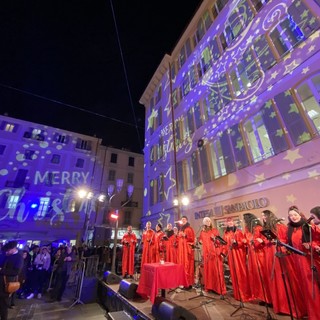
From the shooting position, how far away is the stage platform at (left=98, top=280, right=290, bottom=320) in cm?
430

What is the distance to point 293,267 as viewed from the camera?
4.36m

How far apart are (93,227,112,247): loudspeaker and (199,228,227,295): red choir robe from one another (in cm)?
505

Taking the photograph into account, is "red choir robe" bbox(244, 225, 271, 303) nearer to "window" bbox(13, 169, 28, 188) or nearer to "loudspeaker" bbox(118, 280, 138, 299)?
"loudspeaker" bbox(118, 280, 138, 299)

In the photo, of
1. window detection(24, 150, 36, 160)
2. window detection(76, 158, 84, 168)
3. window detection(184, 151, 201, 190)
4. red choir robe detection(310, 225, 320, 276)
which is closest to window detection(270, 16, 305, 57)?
window detection(184, 151, 201, 190)

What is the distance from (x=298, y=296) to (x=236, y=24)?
1294 centimetres

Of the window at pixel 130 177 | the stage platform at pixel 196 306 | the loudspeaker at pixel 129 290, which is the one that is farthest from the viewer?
the window at pixel 130 177

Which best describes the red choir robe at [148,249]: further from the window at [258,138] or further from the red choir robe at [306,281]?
the window at [258,138]

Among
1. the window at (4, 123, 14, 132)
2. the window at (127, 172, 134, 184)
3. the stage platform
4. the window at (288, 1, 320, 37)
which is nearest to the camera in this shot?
the stage platform

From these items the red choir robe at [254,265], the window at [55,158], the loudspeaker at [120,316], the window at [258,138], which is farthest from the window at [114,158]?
the red choir robe at [254,265]

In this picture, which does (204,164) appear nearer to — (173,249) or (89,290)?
(173,249)

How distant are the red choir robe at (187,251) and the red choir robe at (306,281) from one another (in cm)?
328

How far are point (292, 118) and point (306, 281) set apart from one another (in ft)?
19.1

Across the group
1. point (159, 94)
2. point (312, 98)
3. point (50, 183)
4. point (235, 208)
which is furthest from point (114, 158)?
point (312, 98)

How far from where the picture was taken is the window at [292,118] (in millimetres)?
7000
